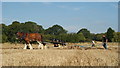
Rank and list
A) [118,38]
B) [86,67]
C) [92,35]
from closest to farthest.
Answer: [86,67] < [118,38] < [92,35]

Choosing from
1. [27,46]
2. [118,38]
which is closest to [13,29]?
[118,38]

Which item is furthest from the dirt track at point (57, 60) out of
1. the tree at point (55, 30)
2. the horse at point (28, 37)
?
the tree at point (55, 30)

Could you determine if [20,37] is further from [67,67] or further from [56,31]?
[56,31]

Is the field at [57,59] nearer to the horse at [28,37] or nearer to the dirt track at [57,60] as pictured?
the dirt track at [57,60]

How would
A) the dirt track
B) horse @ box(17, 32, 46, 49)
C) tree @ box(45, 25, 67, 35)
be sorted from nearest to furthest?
the dirt track → horse @ box(17, 32, 46, 49) → tree @ box(45, 25, 67, 35)

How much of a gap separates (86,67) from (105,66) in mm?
787

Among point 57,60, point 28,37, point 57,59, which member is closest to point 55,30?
point 28,37

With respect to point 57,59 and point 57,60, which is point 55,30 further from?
point 57,60

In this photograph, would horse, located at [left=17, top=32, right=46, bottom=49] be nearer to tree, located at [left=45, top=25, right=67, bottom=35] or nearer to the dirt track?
the dirt track

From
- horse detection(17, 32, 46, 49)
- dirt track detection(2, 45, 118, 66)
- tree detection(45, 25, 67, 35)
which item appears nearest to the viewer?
dirt track detection(2, 45, 118, 66)

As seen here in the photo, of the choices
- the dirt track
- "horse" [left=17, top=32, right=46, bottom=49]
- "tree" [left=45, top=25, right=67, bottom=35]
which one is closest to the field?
the dirt track

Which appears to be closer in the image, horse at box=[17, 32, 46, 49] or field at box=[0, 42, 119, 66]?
field at box=[0, 42, 119, 66]

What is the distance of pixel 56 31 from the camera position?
3642 inches

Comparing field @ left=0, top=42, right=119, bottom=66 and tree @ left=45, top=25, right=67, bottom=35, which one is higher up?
tree @ left=45, top=25, right=67, bottom=35
